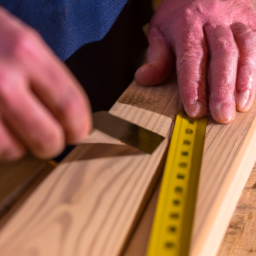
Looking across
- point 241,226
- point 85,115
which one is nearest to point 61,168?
point 85,115

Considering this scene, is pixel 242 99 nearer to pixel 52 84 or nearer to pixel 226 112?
pixel 226 112

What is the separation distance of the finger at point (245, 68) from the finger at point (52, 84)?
470mm

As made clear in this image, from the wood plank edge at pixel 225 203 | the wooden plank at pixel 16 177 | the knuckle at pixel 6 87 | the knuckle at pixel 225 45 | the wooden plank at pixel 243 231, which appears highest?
the knuckle at pixel 6 87

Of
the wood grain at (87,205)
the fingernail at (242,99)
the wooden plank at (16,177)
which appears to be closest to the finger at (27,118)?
the wood grain at (87,205)

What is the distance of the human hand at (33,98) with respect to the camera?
36 cm

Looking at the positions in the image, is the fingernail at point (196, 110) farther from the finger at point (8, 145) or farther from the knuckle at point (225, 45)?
the finger at point (8, 145)

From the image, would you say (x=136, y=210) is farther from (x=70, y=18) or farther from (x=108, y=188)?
(x=70, y=18)

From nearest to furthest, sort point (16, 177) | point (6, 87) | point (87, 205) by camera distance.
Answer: point (6, 87)
point (87, 205)
point (16, 177)

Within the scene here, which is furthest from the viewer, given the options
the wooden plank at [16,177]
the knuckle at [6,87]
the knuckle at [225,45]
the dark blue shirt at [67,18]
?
the dark blue shirt at [67,18]

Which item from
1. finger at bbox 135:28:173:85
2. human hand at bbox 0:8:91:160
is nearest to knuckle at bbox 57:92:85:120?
human hand at bbox 0:8:91:160

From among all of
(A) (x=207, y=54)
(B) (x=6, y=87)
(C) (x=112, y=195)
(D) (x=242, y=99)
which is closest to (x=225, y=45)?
(A) (x=207, y=54)

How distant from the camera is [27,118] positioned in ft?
1.24

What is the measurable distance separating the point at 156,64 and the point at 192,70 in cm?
13

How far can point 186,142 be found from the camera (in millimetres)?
657
